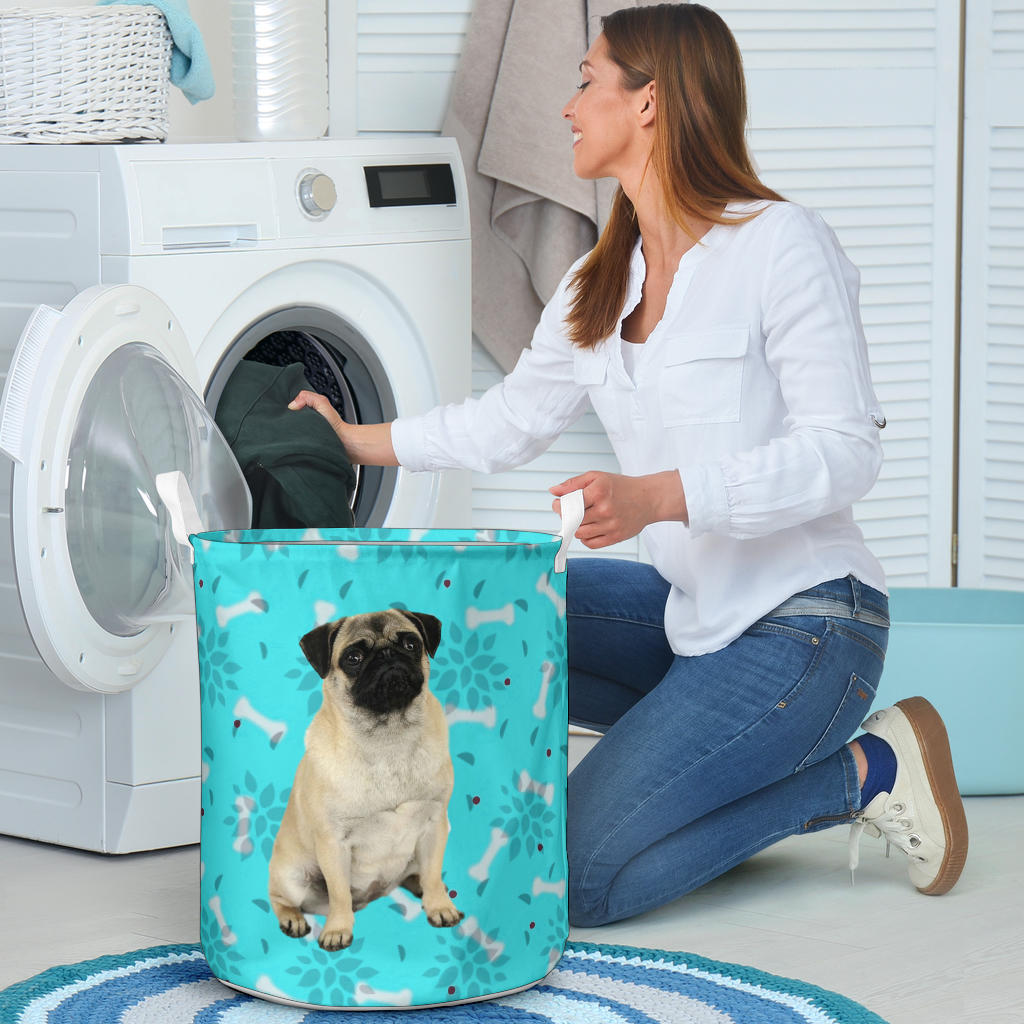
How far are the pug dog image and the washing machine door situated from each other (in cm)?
46

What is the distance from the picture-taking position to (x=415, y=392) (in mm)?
2258

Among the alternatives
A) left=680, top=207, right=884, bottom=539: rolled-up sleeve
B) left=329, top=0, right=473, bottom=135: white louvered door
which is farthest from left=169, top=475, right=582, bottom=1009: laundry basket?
left=329, top=0, right=473, bottom=135: white louvered door

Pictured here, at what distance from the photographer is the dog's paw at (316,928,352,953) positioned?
1.38 m

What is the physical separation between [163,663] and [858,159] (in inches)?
57.3

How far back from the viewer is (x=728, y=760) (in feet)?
5.54

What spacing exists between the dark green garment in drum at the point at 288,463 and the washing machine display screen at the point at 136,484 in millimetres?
65

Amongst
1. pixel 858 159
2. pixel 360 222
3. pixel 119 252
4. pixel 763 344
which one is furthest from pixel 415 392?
pixel 858 159

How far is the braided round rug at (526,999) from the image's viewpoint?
1.41 m

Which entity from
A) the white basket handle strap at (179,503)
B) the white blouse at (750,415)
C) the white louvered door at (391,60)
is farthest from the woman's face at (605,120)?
the white louvered door at (391,60)

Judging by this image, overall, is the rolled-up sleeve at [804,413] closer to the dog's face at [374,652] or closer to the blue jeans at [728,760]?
the blue jeans at [728,760]

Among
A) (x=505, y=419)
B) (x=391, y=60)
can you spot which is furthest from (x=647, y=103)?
(x=391, y=60)

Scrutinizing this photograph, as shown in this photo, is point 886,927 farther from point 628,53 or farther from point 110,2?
point 110,2

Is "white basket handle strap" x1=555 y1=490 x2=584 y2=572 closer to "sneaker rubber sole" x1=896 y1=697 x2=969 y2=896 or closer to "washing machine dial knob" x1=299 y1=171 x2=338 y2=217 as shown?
"sneaker rubber sole" x1=896 y1=697 x2=969 y2=896

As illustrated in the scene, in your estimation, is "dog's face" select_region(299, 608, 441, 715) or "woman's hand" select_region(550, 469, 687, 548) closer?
"dog's face" select_region(299, 608, 441, 715)
